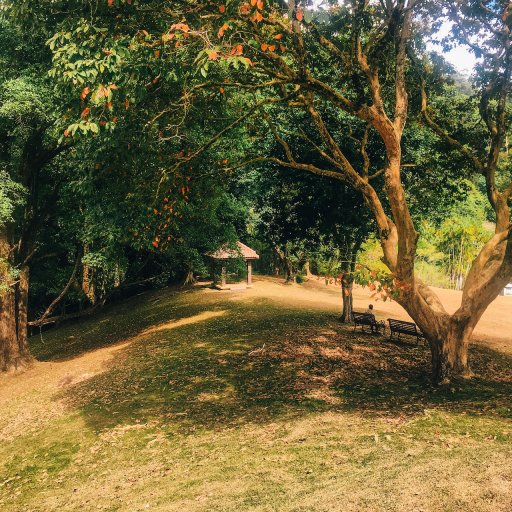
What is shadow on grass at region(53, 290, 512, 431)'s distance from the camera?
10578 millimetres

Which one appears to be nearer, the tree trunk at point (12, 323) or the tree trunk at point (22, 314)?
the tree trunk at point (12, 323)

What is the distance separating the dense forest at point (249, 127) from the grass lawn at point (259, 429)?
2383 mm

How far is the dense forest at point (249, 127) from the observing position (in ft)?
27.9

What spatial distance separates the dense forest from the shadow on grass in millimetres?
1614

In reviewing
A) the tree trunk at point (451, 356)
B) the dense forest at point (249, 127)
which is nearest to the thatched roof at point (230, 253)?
the dense forest at point (249, 127)

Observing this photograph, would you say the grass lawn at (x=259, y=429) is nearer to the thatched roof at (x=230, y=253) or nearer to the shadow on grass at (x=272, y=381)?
the shadow on grass at (x=272, y=381)

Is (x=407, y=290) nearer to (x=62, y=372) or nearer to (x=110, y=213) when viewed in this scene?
(x=110, y=213)

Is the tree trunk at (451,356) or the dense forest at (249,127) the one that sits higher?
the dense forest at (249,127)

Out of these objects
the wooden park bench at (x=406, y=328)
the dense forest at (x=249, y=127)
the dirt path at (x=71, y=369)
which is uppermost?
the dense forest at (x=249, y=127)

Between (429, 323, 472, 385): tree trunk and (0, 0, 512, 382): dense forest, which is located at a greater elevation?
(0, 0, 512, 382): dense forest

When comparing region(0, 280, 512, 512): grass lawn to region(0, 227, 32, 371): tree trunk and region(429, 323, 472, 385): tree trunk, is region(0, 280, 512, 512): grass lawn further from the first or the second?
region(0, 227, 32, 371): tree trunk

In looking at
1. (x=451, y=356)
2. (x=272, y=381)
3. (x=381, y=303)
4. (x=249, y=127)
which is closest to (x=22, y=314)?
(x=272, y=381)

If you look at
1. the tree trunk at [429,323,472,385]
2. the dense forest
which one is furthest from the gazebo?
the tree trunk at [429,323,472,385]

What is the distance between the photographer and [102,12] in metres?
8.38
